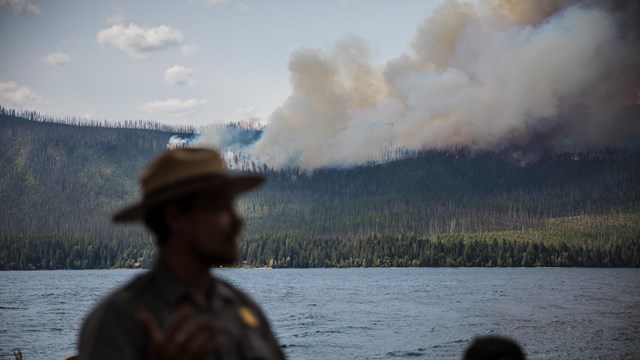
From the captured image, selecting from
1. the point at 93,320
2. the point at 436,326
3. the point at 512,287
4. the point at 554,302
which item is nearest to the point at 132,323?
the point at 93,320

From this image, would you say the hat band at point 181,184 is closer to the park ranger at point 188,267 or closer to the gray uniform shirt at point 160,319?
the park ranger at point 188,267

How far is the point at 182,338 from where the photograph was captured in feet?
9.93

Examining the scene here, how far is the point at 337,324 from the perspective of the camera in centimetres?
10969

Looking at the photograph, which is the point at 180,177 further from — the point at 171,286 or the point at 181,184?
the point at 171,286

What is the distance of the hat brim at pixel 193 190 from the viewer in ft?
11.3

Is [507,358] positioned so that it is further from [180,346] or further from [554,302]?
[554,302]

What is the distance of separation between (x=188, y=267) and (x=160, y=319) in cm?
24

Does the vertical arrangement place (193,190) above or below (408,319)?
above

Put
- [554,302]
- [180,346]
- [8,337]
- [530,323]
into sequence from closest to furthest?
[180,346]
[8,337]
[530,323]
[554,302]

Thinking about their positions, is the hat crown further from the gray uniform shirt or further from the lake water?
the lake water

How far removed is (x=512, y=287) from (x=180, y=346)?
635 feet

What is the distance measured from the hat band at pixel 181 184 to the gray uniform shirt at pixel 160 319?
0.28m

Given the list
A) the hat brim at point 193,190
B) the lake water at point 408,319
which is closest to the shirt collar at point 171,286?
the hat brim at point 193,190

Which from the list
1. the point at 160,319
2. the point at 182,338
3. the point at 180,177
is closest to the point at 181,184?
the point at 180,177
